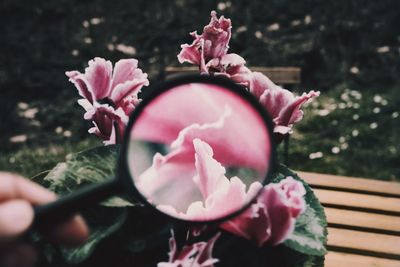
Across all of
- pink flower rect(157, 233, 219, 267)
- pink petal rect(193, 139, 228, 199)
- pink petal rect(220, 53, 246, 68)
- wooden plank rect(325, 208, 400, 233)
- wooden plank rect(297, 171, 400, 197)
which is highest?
pink petal rect(220, 53, 246, 68)

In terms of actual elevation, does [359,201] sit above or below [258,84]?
below

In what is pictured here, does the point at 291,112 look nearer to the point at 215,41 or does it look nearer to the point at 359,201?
the point at 215,41

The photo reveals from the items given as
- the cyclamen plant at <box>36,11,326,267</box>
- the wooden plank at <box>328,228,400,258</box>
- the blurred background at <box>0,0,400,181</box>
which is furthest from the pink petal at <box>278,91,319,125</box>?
the blurred background at <box>0,0,400,181</box>

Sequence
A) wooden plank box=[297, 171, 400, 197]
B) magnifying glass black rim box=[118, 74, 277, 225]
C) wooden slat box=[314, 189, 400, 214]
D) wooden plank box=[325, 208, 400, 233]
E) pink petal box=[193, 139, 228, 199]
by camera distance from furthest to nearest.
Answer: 1. wooden plank box=[297, 171, 400, 197]
2. wooden slat box=[314, 189, 400, 214]
3. wooden plank box=[325, 208, 400, 233]
4. pink petal box=[193, 139, 228, 199]
5. magnifying glass black rim box=[118, 74, 277, 225]

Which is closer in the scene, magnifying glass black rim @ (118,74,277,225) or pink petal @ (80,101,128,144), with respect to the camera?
magnifying glass black rim @ (118,74,277,225)

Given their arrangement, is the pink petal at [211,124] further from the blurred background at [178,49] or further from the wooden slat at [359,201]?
the blurred background at [178,49]

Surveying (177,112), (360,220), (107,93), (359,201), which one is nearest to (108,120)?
(107,93)

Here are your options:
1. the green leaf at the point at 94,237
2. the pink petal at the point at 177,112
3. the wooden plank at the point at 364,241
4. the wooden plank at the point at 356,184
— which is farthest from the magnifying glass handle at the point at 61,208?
the wooden plank at the point at 356,184

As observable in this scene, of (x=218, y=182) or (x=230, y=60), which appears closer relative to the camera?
(x=218, y=182)

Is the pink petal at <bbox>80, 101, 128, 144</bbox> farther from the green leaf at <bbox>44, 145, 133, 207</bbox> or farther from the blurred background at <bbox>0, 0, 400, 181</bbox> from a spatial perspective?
the blurred background at <bbox>0, 0, 400, 181</bbox>
